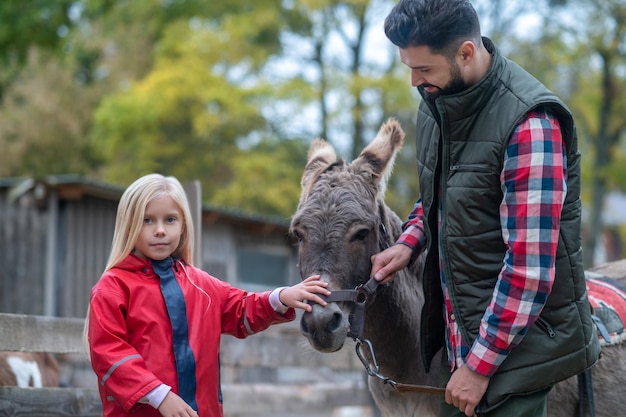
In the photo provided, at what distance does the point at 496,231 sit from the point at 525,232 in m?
0.16

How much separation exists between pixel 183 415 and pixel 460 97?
1.57m

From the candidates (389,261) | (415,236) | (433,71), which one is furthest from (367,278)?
(433,71)

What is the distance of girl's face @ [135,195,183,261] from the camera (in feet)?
10.4

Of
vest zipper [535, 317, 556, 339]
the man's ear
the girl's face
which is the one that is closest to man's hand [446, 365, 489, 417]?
vest zipper [535, 317, 556, 339]

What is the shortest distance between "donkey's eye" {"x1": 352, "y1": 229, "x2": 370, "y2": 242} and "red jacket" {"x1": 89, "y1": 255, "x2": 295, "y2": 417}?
0.48 meters

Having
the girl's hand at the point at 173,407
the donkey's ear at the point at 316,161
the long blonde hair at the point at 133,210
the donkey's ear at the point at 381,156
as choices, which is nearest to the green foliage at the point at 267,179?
the donkey's ear at the point at 316,161

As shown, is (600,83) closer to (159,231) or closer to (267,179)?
(267,179)

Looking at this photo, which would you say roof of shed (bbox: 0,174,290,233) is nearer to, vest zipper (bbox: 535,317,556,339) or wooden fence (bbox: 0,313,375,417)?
wooden fence (bbox: 0,313,375,417)

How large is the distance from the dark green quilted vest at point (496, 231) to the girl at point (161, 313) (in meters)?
0.63

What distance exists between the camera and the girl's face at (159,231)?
10.4 ft

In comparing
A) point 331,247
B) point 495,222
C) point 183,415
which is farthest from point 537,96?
point 183,415

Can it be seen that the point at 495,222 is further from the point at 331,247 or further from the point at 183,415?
the point at 183,415

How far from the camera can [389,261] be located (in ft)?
11.1

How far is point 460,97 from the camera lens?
2826 mm
